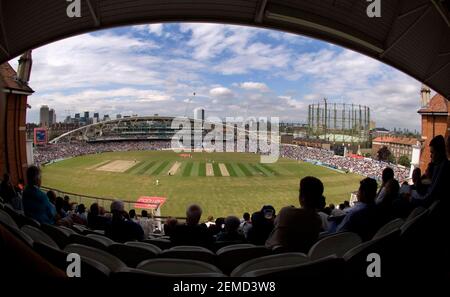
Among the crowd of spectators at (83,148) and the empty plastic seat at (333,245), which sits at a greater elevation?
the empty plastic seat at (333,245)

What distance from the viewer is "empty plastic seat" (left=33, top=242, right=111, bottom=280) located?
1.61 metres

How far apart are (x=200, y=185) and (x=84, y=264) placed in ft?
93.7

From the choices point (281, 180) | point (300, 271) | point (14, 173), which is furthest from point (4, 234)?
point (281, 180)

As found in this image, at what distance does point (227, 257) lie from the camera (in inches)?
98.3

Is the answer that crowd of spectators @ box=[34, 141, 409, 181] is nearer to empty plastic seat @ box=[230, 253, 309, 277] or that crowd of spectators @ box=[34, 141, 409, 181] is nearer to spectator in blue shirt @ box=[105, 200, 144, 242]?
spectator in blue shirt @ box=[105, 200, 144, 242]

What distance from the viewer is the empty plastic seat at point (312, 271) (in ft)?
5.45

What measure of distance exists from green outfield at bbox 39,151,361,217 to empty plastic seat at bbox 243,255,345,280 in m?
18.4

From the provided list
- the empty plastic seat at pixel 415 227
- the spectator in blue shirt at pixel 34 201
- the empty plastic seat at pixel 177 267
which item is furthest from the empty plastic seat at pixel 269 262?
the spectator in blue shirt at pixel 34 201

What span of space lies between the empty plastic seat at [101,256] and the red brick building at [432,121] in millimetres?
17105

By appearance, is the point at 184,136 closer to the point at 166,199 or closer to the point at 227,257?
the point at 166,199

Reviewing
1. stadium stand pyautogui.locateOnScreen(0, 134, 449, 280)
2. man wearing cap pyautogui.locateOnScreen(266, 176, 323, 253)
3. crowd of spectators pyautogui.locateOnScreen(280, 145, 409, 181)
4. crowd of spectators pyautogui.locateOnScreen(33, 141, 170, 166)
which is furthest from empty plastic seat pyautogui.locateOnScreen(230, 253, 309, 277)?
crowd of spectators pyautogui.locateOnScreen(33, 141, 170, 166)

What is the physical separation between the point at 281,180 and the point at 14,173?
27.5 metres

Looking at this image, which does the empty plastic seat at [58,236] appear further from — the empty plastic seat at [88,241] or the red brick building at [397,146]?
the red brick building at [397,146]

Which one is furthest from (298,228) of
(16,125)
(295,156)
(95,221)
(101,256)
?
(295,156)
